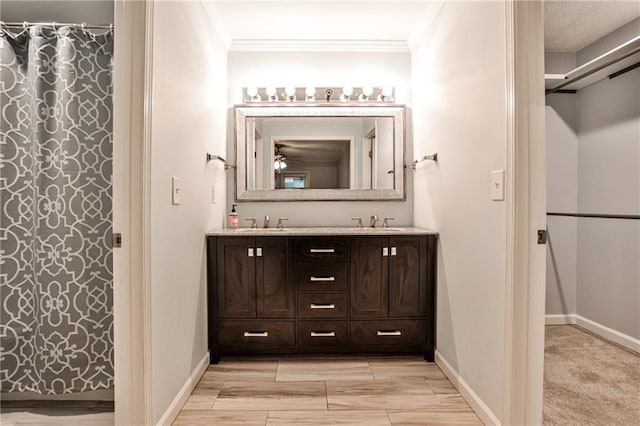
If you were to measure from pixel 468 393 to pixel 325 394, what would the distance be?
788mm

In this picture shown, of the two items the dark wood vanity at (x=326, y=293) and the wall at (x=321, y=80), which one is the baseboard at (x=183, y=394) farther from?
the wall at (x=321, y=80)

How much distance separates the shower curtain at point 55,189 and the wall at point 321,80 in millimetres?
1287

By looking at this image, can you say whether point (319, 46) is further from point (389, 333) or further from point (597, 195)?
point (597, 195)

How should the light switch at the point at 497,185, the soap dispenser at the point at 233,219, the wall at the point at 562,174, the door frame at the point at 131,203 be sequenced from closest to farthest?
the door frame at the point at 131,203 < the light switch at the point at 497,185 < the soap dispenser at the point at 233,219 < the wall at the point at 562,174

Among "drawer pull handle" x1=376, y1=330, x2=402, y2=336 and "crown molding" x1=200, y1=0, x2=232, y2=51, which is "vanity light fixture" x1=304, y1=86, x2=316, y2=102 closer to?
"crown molding" x1=200, y1=0, x2=232, y2=51

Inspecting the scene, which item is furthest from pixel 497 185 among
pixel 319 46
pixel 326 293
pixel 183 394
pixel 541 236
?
pixel 319 46

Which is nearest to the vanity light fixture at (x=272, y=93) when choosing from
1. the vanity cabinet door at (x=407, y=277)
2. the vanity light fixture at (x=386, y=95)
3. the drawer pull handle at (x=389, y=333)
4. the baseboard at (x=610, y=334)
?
the vanity light fixture at (x=386, y=95)

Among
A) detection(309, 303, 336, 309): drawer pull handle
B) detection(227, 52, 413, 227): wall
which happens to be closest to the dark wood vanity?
detection(309, 303, 336, 309): drawer pull handle

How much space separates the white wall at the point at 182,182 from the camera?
1.72 m

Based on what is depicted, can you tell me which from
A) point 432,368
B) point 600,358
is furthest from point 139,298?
point 600,358

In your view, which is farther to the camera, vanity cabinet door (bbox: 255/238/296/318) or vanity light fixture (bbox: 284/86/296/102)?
vanity light fixture (bbox: 284/86/296/102)

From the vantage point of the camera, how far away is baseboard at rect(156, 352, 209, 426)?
181cm

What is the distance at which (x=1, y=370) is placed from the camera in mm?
1983

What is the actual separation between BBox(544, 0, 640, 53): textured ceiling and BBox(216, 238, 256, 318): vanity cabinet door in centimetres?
266
